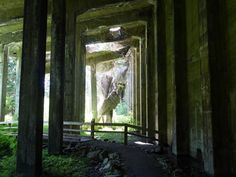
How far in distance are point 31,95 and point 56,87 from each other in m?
2.56

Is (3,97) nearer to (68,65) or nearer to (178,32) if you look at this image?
(68,65)

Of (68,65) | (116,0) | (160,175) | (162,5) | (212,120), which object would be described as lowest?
(160,175)

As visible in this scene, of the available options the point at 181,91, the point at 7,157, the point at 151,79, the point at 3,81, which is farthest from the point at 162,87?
the point at 3,81

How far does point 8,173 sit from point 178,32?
585 cm

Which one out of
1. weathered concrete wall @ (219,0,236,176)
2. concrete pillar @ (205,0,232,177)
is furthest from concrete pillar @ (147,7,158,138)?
weathered concrete wall @ (219,0,236,176)

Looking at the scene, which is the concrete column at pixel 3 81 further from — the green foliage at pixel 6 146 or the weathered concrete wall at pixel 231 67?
the weathered concrete wall at pixel 231 67

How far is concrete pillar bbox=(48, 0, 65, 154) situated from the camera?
8688 millimetres

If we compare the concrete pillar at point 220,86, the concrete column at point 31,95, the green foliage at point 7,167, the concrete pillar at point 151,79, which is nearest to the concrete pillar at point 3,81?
the concrete pillar at point 151,79

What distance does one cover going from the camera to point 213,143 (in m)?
5.10

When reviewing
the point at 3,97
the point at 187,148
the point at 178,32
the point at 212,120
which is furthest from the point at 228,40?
the point at 3,97

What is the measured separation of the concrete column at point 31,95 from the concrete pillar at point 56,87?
2.29m

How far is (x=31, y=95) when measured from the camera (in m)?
6.24

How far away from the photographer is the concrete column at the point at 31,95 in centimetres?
622

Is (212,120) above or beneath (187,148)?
above
